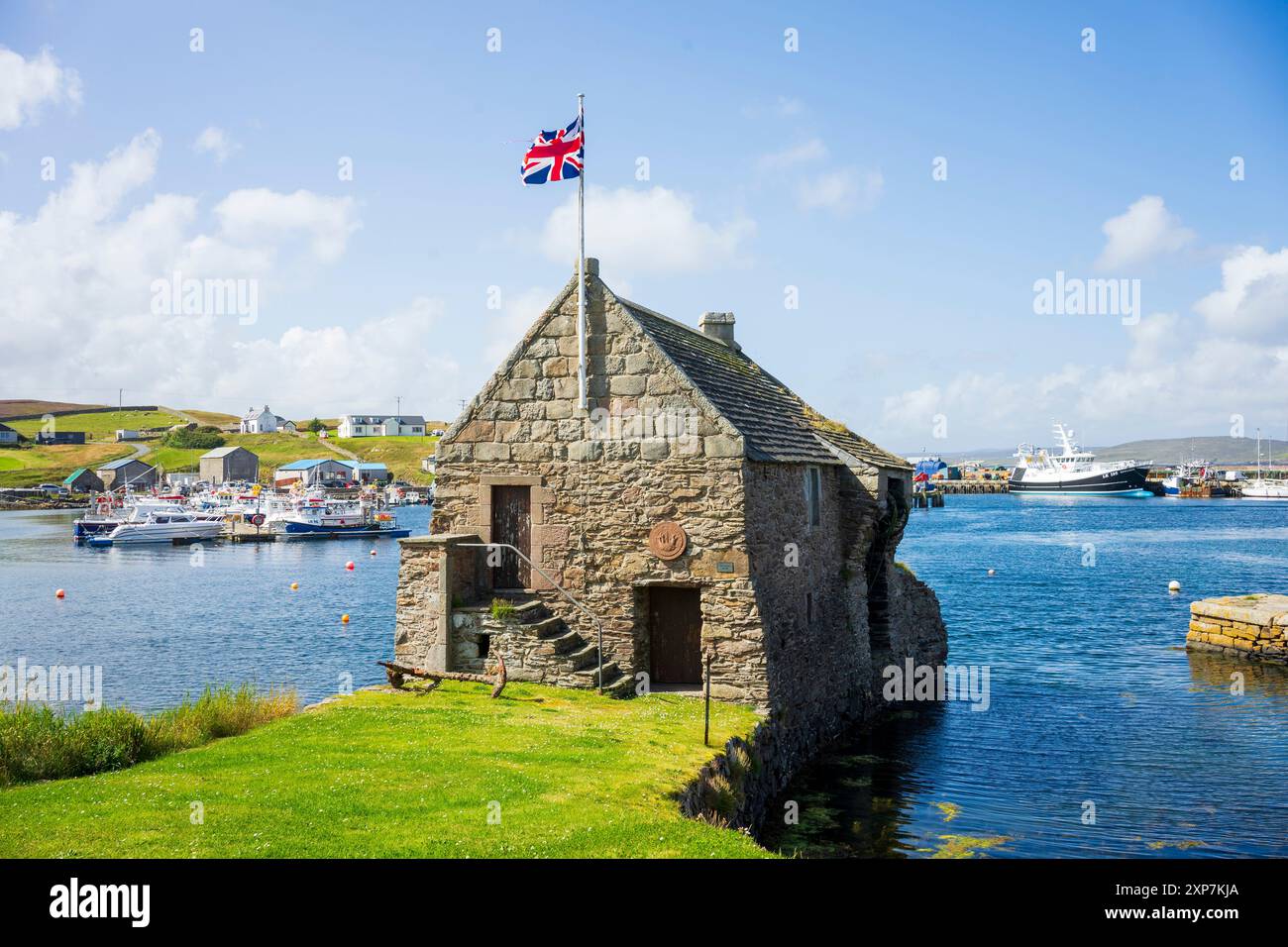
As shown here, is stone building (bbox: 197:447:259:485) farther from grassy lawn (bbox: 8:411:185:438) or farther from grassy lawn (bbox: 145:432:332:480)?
grassy lawn (bbox: 8:411:185:438)

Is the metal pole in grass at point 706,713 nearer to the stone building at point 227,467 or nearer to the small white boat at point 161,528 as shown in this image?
the small white boat at point 161,528

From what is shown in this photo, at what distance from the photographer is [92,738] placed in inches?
498

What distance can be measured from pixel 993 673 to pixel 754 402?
16.8 m

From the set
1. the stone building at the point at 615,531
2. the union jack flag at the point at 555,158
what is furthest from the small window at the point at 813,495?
the union jack flag at the point at 555,158

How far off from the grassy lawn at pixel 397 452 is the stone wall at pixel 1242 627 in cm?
14223

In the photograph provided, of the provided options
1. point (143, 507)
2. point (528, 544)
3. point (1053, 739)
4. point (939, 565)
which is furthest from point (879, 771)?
point (143, 507)

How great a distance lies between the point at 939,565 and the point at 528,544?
56.2 meters

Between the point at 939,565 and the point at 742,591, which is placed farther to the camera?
the point at 939,565

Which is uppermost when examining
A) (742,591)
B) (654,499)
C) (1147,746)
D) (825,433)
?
(825,433)

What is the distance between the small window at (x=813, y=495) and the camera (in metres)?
21.4

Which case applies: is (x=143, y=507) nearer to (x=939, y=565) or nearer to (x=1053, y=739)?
(x=939, y=565)
